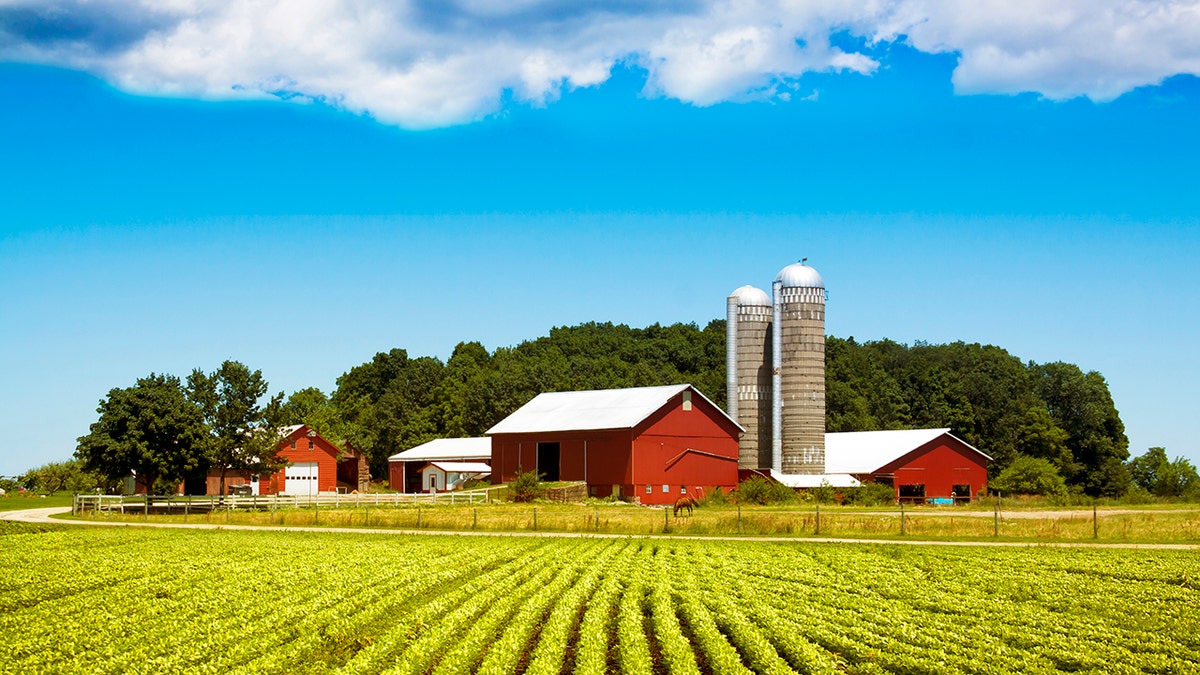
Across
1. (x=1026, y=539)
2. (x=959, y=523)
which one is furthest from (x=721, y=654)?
(x=959, y=523)

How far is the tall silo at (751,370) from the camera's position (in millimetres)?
72750

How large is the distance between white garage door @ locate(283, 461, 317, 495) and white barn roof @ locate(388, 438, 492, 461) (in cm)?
1116

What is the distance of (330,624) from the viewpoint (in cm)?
1756

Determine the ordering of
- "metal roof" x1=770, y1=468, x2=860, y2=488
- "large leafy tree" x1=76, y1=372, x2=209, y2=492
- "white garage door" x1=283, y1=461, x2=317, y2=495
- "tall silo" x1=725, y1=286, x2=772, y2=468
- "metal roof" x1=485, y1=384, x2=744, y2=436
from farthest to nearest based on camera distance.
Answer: "white garage door" x1=283, y1=461, x2=317, y2=495
"tall silo" x1=725, y1=286, x2=772, y2=468
"metal roof" x1=485, y1=384, x2=744, y2=436
"metal roof" x1=770, y1=468, x2=860, y2=488
"large leafy tree" x1=76, y1=372, x2=209, y2=492

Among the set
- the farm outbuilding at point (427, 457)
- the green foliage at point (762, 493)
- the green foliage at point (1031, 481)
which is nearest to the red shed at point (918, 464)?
the green foliage at point (1031, 481)

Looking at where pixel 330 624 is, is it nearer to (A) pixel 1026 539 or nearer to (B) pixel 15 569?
(B) pixel 15 569

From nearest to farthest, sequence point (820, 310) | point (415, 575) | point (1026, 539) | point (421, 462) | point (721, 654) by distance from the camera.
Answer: point (721, 654) < point (415, 575) < point (1026, 539) < point (820, 310) < point (421, 462)

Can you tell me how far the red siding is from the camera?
7006 cm

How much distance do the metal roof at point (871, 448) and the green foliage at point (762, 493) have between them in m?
6.65

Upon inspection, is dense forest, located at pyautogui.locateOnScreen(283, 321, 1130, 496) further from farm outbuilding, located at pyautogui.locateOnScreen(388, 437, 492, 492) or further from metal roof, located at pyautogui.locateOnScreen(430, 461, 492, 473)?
metal roof, located at pyautogui.locateOnScreen(430, 461, 492, 473)

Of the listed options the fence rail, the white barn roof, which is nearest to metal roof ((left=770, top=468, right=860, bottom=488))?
the fence rail

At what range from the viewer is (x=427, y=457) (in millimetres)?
92000

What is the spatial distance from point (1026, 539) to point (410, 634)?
24.7 meters

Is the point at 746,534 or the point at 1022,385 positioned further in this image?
the point at 1022,385
